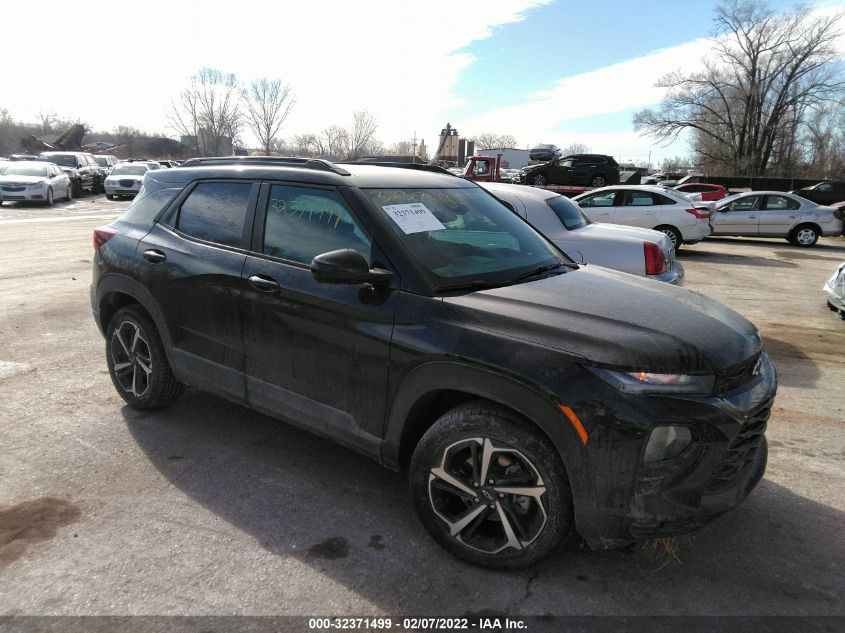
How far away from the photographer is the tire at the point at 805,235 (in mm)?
17422

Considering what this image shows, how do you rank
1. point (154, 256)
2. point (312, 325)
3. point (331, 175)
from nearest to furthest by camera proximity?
point (312, 325)
point (331, 175)
point (154, 256)

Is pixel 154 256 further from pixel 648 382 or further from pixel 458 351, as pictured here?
pixel 648 382

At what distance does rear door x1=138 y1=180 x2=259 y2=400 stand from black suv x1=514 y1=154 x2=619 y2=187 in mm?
22226

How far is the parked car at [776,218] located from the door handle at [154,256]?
17417 mm

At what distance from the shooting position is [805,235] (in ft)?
57.6

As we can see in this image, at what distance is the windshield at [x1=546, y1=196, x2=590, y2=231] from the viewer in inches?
291

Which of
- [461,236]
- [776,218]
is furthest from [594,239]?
[776,218]

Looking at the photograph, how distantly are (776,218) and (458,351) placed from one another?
18618 mm

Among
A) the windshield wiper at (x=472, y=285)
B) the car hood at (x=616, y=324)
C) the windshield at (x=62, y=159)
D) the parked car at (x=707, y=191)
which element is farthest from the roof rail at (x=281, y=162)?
the windshield at (x=62, y=159)

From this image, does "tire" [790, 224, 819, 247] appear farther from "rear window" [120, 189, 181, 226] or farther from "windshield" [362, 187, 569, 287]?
"rear window" [120, 189, 181, 226]

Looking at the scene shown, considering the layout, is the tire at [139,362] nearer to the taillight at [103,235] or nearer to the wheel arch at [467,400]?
the taillight at [103,235]

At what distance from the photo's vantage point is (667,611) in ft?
8.18

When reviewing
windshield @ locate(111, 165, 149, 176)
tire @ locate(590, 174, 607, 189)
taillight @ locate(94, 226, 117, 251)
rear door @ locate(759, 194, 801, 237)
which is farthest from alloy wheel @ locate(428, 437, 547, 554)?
windshield @ locate(111, 165, 149, 176)

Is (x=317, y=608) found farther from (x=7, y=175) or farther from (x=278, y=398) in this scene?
(x=7, y=175)
